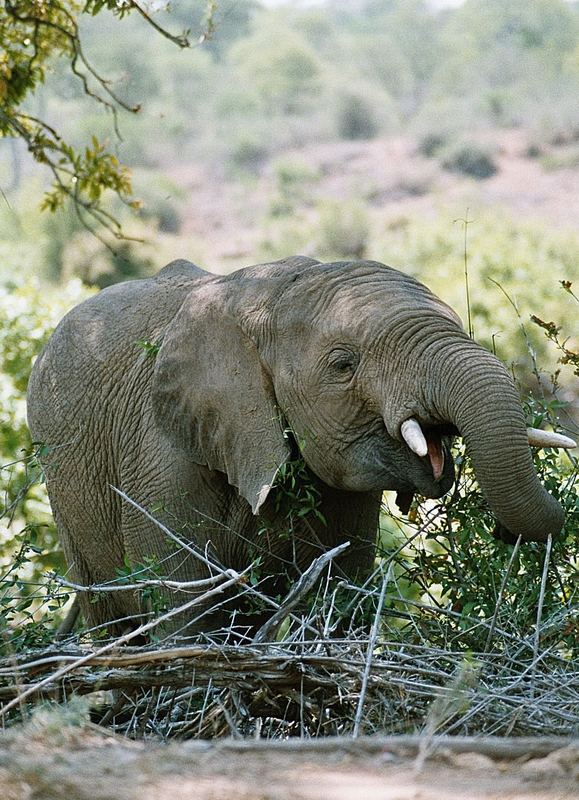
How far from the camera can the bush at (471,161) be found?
55.8m

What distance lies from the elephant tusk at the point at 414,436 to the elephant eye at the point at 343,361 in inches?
16.3

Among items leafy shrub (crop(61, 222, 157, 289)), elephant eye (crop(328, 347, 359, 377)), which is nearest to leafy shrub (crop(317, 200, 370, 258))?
leafy shrub (crop(61, 222, 157, 289))

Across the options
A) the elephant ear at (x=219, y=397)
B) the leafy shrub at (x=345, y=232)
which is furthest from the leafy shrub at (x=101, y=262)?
the elephant ear at (x=219, y=397)

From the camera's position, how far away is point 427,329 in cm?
489

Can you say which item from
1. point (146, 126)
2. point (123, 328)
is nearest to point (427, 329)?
point (123, 328)

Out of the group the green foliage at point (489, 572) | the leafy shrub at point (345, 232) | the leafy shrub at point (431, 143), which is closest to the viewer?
the green foliage at point (489, 572)

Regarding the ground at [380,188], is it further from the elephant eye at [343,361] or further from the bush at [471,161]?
the elephant eye at [343,361]

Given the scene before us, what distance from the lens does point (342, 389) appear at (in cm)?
512

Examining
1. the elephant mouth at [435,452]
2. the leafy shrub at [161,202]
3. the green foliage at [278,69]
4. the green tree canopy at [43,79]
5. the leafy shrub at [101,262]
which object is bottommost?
the leafy shrub at [101,262]

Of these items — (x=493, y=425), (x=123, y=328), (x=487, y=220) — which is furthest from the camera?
(x=487, y=220)

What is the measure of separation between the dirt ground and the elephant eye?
6.87 feet

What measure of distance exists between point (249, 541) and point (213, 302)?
1.04 meters

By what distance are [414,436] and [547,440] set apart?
0.54m

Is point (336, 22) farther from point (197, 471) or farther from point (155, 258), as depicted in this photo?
point (197, 471)
